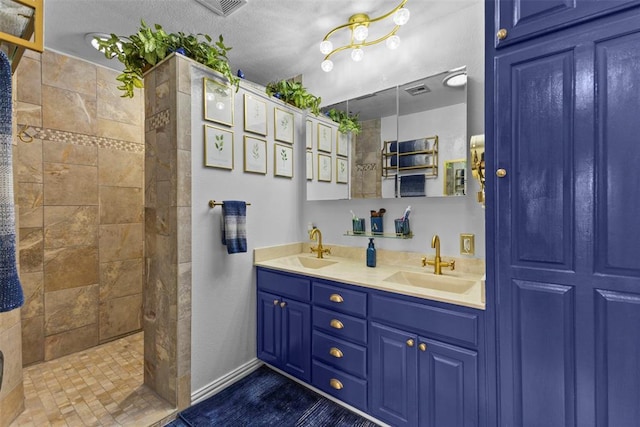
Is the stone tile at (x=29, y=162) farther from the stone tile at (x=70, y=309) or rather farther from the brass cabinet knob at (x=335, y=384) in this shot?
the brass cabinet knob at (x=335, y=384)

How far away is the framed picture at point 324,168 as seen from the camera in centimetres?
255

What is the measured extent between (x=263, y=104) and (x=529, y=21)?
5.74 ft

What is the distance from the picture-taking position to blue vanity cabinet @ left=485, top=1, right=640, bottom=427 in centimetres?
104

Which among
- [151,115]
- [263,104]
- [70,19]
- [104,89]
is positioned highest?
[70,19]

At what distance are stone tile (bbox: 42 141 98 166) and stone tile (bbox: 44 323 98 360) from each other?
1485 mm

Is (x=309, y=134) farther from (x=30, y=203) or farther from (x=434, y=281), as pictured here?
(x=30, y=203)

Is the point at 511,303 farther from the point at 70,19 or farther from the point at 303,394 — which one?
the point at 70,19

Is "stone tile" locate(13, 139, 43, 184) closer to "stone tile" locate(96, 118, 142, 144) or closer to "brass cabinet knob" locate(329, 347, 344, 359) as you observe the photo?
"stone tile" locate(96, 118, 142, 144)

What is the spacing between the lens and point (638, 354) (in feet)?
3.34

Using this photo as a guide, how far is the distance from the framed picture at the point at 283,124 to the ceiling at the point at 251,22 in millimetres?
505

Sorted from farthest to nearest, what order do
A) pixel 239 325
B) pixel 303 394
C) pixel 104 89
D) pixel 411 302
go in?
pixel 104 89 → pixel 239 325 → pixel 303 394 → pixel 411 302

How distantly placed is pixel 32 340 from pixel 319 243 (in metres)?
2.47

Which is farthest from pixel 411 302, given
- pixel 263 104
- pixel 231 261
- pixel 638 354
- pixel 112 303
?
pixel 112 303

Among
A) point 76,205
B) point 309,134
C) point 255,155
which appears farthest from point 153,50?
point 76,205
